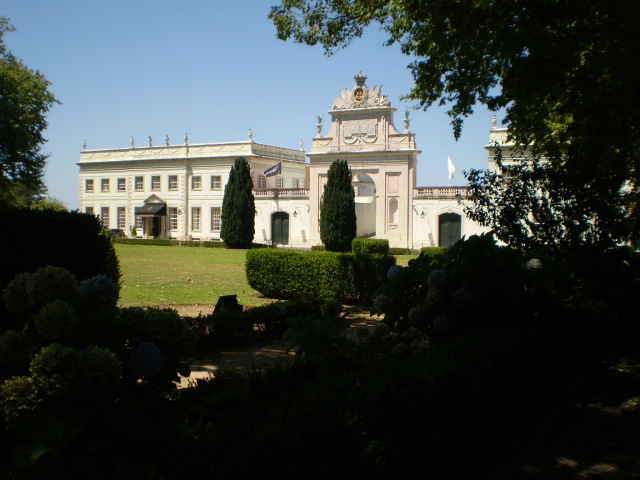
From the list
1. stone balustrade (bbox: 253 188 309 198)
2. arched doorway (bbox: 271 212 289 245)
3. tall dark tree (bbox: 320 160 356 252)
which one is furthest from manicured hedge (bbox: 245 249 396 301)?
arched doorway (bbox: 271 212 289 245)

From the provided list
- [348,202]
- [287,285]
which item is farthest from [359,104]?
[287,285]

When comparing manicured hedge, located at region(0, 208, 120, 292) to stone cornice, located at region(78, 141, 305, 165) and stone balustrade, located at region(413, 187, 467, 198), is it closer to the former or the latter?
stone balustrade, located at region(413, 187, 467, 198)

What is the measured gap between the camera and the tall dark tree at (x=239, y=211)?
41.7m

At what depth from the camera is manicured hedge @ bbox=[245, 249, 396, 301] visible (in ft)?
43.2

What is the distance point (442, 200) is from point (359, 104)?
929 centimetres

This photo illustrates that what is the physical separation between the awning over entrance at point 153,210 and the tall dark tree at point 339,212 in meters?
19.7

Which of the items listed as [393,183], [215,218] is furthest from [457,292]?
[215,218]

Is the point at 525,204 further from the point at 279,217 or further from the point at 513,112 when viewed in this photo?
the point at 279,217

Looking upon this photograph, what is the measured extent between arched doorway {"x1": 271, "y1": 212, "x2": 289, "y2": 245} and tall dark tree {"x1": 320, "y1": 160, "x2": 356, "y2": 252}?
9143 millimetres

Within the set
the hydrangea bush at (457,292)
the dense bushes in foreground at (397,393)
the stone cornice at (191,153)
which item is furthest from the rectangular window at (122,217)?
the hydrangea bush at (457,292)

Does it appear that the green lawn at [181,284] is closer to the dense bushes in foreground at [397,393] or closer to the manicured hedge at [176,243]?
the dense bushes in foreground at [397,393]

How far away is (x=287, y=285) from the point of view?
1423 centimetres

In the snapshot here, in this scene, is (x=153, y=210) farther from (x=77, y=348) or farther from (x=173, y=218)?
(x=77, y=348)

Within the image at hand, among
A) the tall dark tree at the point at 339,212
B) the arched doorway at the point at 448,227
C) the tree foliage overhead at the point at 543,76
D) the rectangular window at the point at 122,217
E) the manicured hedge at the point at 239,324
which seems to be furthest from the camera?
the rectangular window at the point at 122,217
